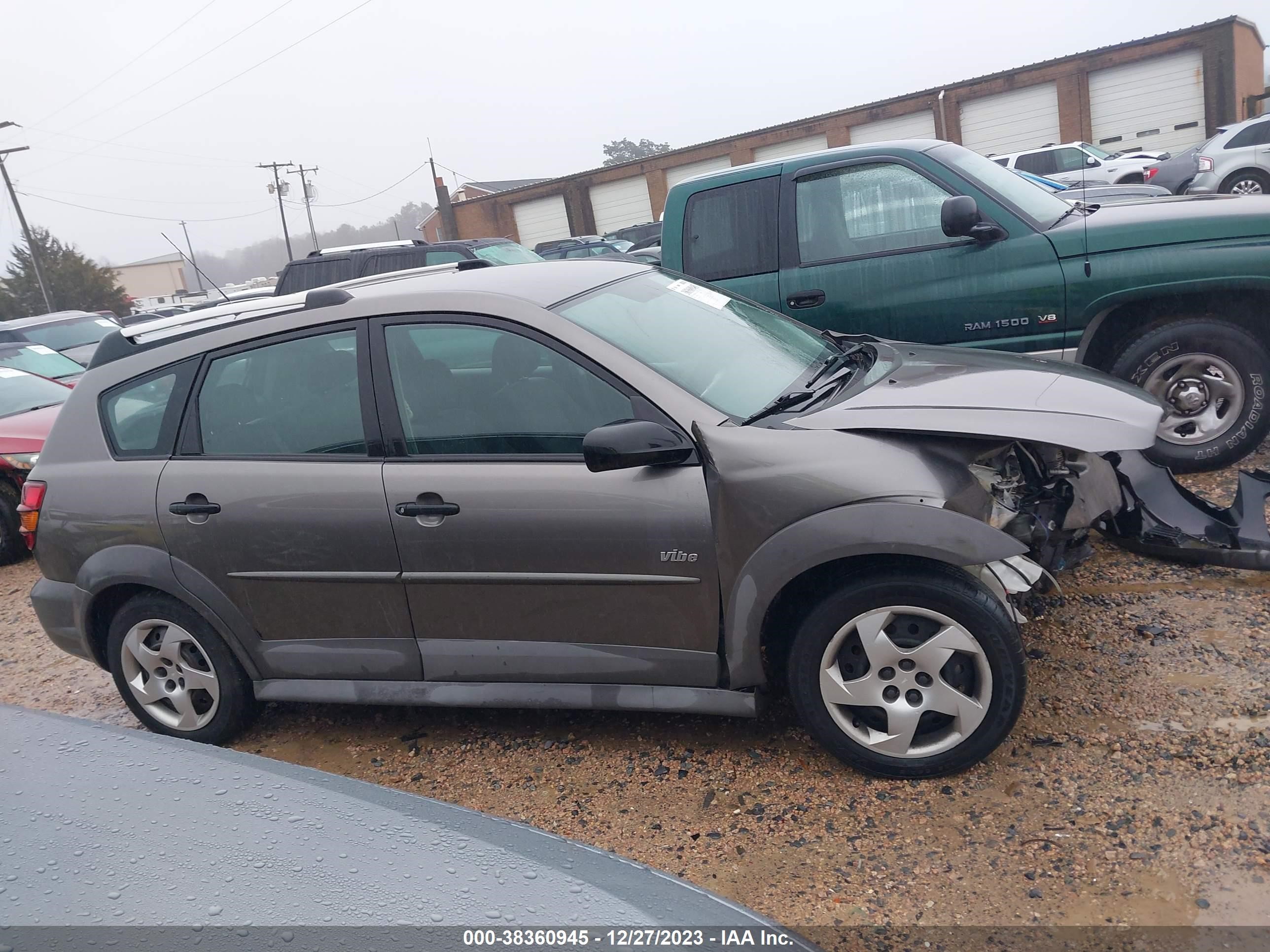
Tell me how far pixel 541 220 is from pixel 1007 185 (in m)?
37.1

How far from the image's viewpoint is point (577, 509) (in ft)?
10.3

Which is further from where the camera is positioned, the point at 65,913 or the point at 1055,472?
the point at 1055,472

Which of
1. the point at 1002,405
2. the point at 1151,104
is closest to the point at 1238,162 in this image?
the point at 1151,104

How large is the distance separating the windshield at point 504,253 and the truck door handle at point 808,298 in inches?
273

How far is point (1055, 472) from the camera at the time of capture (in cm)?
348

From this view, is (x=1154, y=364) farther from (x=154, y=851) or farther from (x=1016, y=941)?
(x=154, y=851)

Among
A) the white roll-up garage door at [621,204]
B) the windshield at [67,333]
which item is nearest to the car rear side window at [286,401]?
the windshield at [67,333]

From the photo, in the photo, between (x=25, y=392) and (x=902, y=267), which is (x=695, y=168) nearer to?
(x=25, y=392)

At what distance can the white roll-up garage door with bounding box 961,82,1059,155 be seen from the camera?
97.7ft

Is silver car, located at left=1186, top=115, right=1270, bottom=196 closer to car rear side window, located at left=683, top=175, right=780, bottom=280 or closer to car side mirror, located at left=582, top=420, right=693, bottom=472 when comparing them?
car rear side window, located at left=683, top=175, right=780, bottom=280

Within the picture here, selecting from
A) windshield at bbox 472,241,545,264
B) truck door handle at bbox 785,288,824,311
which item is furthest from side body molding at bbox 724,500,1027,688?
windshield at bbox 472,241,545,264

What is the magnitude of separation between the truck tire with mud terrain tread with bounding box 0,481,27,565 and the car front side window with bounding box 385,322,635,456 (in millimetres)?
5601

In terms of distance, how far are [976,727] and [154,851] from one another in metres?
2.24

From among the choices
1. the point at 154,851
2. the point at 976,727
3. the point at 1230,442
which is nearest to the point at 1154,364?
the point at 1230,442
